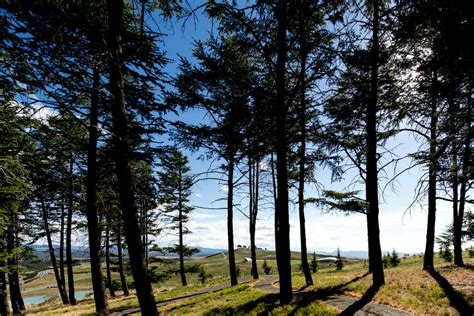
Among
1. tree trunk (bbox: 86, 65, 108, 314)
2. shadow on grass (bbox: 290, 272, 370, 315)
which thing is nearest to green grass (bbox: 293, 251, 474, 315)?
shadow on grass (bbox: 290, 272, 370, 315)

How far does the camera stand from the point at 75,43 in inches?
139

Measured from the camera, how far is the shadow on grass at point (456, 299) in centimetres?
680

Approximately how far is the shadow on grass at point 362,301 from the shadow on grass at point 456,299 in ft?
6.46

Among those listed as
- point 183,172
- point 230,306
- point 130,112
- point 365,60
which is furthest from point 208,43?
point 183,172

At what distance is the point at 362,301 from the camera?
8828 mm

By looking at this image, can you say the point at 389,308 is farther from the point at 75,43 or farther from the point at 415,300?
the point at 75,43

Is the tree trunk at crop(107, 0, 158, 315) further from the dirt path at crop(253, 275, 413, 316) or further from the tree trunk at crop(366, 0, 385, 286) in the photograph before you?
the tree trunk at crop(366, 0, 385, 286)

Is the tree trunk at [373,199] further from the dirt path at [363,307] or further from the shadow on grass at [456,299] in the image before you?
the shadow on grass at [456,299]

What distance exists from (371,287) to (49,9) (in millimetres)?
11544

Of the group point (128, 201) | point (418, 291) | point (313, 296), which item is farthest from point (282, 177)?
point (418, 291)

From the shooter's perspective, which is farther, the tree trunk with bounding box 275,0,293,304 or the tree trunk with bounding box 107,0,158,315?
the tree trunk with bounding box 275,0,293,304

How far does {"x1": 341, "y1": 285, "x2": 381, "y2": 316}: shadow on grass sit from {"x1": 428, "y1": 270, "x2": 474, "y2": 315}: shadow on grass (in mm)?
1970

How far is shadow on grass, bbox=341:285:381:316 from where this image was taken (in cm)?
779

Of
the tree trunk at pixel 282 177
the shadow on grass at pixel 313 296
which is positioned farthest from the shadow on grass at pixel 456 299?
the tree trunk at pixel 282 177
